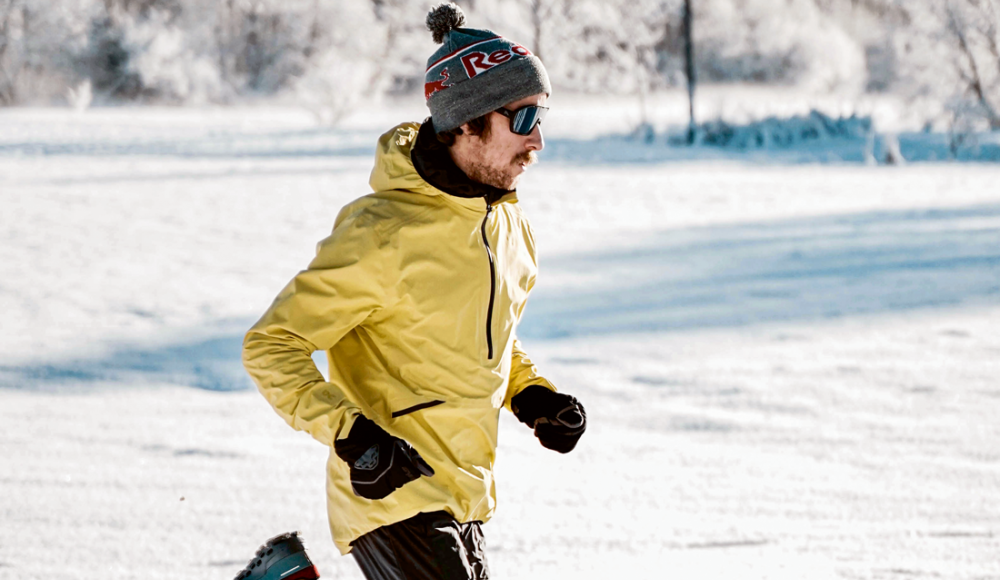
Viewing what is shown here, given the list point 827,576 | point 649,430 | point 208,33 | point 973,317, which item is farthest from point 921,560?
point 208,33

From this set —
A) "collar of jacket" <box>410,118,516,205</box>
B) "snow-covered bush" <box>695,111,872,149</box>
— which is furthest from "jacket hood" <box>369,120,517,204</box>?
"snow-covered bush" <box>695,111,872,149</box>

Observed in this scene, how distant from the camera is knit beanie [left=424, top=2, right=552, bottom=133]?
1613 millimetres

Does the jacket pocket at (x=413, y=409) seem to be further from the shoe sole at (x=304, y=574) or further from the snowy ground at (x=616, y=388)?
the snowy ground at (x=616, y=388)

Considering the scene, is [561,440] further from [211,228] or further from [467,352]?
[211,228]

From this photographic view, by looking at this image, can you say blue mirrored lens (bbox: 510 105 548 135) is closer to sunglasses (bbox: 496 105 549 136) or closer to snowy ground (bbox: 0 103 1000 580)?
sunglasses (bbox: 496 105 549 136)

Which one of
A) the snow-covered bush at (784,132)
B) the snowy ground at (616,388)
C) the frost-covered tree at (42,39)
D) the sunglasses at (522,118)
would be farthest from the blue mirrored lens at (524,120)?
the frost-covered tree at (42,39)

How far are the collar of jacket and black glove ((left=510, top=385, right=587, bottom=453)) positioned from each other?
39 centimetres

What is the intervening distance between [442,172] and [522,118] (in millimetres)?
165

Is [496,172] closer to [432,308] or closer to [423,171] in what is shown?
[423,171]

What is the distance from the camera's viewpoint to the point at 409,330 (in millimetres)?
1580

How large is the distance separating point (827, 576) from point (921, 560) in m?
0.30

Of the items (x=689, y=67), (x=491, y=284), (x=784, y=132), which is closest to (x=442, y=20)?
(x=491, y=284)

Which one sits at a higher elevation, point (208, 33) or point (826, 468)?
point (826, 468)

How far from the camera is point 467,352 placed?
1.61 m
